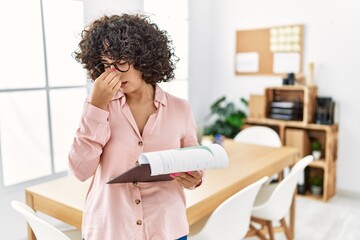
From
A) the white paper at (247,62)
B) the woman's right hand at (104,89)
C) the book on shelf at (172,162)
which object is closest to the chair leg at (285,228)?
the book on shelf at (172,162)

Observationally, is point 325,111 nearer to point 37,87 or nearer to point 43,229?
point 37,87

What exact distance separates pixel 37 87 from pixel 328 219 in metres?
2.69

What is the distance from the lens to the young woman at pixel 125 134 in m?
1.02

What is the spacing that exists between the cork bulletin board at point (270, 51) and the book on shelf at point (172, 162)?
3.04 m

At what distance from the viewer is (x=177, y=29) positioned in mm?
3889

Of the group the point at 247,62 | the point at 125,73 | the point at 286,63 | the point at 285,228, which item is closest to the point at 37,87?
the point at 125,73

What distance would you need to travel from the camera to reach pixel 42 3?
2.46 m

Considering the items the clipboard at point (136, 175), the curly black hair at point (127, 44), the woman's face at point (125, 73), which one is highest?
the curly black hair at point (127, 44)

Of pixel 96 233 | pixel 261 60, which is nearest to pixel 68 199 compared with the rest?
→ pixel 96 233

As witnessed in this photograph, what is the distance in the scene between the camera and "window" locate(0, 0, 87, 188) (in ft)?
7.62

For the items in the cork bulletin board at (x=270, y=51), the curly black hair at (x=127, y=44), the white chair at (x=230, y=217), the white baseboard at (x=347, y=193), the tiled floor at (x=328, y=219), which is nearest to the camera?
the curly black hair at (x=127, y=44)

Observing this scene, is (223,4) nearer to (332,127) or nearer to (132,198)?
(332,127)

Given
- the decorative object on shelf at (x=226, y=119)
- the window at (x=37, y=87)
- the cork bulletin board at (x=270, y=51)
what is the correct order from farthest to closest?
the decorative object on shelf at (x=226, y=119)
the cork bulletin board at (x=270, y=51)
the window at (x=37, y=87)

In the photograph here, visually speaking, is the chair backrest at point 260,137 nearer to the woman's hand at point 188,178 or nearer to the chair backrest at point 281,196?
the chair backrest at point 281,196
